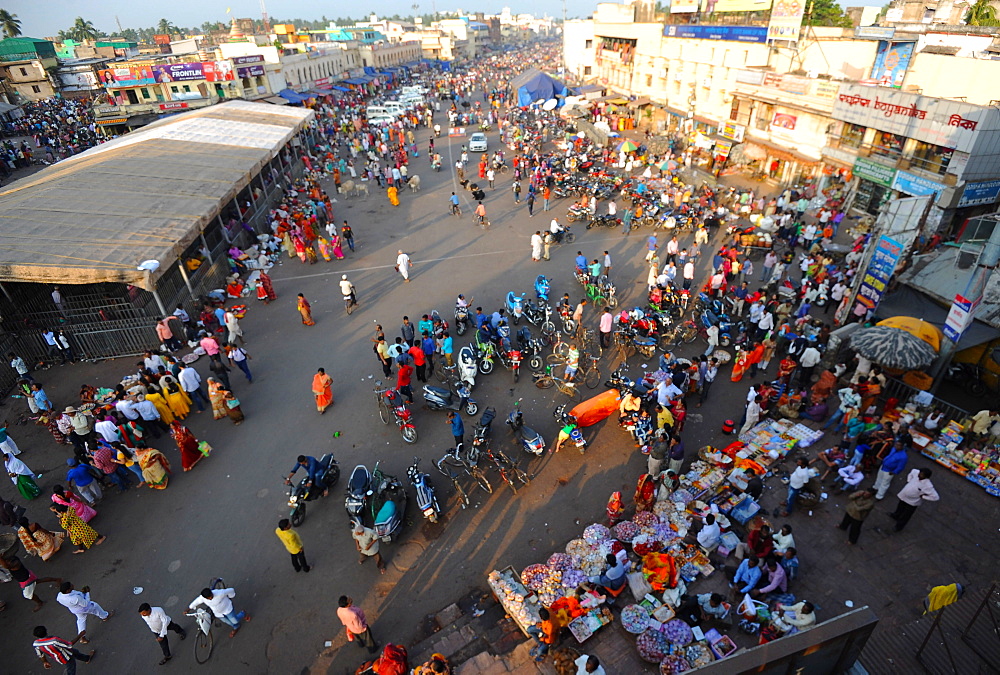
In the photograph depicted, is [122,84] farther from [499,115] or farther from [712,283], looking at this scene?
[712,283]

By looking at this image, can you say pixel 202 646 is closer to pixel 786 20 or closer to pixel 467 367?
pixel 467 367

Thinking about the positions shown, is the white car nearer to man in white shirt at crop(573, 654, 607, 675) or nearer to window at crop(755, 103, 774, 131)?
window at crop(755, 103, 774, 131)

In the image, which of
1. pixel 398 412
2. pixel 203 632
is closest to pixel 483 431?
pixel 398 412

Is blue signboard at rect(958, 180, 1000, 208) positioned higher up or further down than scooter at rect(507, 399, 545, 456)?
higher up

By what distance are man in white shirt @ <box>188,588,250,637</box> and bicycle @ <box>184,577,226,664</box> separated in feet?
0.32

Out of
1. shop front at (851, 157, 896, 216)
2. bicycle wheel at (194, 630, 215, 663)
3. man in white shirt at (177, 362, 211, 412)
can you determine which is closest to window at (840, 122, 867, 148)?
shop front at (851, 157, 896, 216)

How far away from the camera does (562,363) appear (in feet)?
44.0

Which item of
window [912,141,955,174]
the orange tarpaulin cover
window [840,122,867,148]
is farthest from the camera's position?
window [840,122,867,148]

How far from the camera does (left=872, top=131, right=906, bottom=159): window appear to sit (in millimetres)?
19438

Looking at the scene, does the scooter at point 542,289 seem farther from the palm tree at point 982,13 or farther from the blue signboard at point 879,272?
the palm tree at point 982,13

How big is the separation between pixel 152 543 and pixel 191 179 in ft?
50.2

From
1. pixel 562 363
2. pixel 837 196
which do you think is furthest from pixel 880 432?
pixel 837 196

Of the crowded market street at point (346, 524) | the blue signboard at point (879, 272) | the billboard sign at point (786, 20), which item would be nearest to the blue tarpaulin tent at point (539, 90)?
the billboard sign at point (786, 20)

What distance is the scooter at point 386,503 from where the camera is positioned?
8.57m
